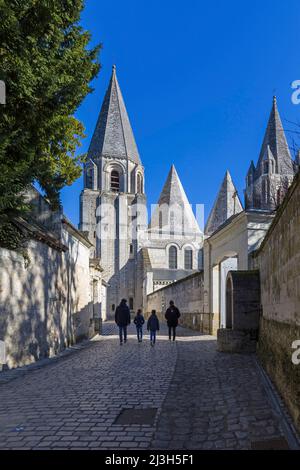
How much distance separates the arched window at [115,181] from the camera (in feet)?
173

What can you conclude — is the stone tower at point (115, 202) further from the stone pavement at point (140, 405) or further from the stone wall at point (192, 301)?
the stone pavement at point (140, 405)

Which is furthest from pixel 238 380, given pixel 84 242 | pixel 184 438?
pixel 84 242

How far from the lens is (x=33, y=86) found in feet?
24.8

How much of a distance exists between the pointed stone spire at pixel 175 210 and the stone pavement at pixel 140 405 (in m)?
46.4

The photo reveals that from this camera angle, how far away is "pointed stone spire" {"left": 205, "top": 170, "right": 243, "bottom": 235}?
58469 millimetres

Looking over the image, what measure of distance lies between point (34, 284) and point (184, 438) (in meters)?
7.02

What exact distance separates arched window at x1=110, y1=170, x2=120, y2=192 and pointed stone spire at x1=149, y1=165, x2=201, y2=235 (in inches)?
334

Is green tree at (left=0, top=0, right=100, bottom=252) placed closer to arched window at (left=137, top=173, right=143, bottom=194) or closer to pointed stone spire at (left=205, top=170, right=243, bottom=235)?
arched window at (left=137, top=173, right=143, bottom=194)

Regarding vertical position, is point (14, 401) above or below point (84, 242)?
below

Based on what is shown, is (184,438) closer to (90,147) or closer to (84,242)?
(84,242)

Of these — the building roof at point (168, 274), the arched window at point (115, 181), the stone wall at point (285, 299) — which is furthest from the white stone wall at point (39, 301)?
the arched window at point (115, 181)

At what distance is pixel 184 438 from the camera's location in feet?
13.5

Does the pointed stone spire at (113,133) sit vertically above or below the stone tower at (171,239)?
above

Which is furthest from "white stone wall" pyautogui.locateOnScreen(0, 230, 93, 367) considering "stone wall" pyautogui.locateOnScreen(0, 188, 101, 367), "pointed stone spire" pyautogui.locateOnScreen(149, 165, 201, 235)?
"pointed stone spire" pyautogui.locateOnScreen(149, 165, 201, 235)
